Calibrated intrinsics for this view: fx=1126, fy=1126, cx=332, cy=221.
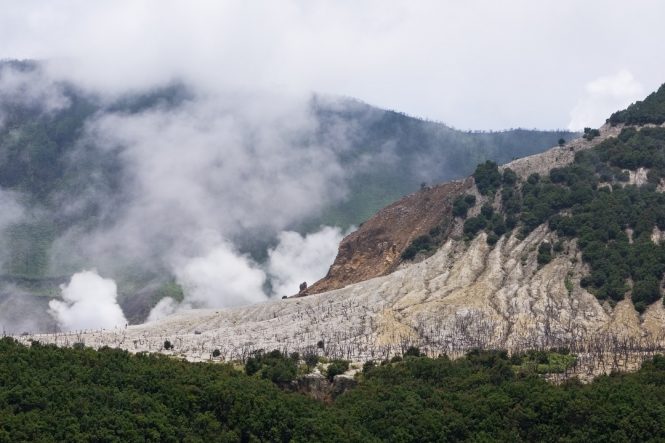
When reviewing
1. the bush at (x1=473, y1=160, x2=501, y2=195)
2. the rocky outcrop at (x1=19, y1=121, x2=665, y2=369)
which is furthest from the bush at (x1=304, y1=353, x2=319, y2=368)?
the bush at (x1=473, y1=160, x2=501, y2=195)

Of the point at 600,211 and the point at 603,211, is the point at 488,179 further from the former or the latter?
the point at 603,211

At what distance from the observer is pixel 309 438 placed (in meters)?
105

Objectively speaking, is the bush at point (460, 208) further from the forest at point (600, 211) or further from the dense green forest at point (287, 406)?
the dense green forest at point (287, 406)

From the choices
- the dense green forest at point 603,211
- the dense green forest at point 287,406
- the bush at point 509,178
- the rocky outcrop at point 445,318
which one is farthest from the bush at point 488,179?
the dense green forest at point 287,406

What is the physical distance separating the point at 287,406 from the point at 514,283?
59.4 metres

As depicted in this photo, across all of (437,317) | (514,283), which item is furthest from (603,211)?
(437,317)

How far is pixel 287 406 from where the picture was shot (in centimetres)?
11019

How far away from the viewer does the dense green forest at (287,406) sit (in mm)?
100438

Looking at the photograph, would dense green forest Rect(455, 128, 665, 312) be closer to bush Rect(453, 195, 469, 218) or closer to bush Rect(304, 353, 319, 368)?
bush Rect(453, 195, 469, 218)

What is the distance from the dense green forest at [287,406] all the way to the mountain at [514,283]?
53.0 feet

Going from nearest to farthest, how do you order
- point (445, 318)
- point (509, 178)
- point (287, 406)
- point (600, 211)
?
point (287, 406) < point (445, 318) < point (600, 211) < point (509, 178)

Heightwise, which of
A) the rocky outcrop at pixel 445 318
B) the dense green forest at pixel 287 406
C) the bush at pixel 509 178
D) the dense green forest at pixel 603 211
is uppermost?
the bush at pixel 509 178

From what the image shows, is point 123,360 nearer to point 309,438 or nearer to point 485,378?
point 309,438

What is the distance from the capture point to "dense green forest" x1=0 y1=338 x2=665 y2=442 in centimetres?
10044
